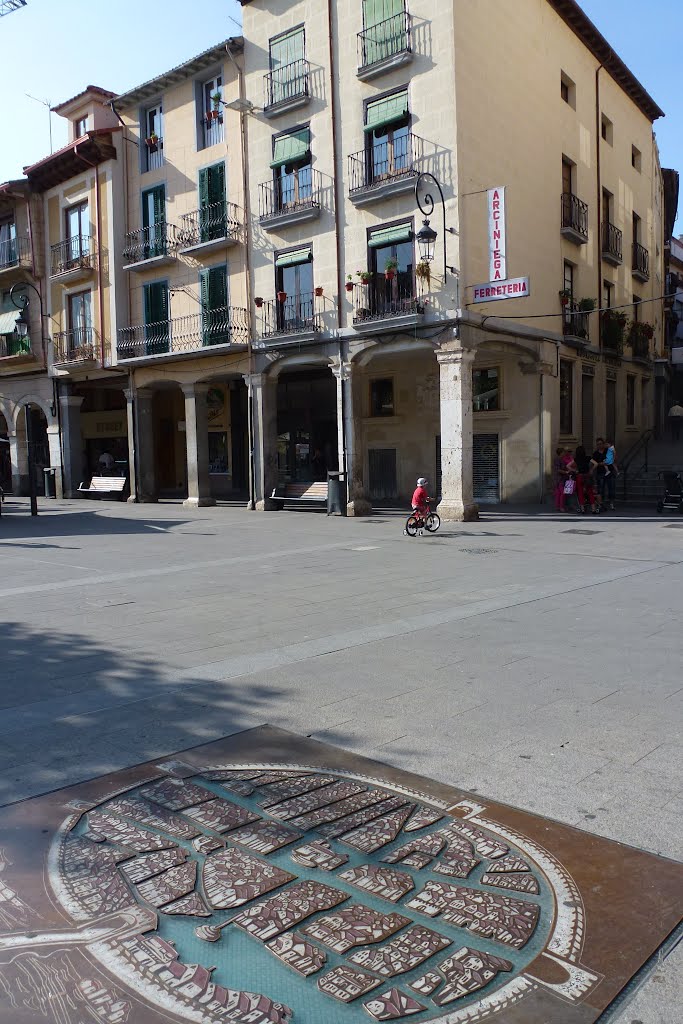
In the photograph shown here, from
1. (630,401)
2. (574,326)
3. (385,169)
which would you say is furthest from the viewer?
(630,401)

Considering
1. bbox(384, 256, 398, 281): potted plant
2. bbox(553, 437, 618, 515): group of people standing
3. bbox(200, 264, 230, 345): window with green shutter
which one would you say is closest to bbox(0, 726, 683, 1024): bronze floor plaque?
bbox(553, 437, 618, 515): group of people standing

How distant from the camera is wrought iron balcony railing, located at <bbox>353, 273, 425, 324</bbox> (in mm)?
19984

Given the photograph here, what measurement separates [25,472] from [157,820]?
3314 centimetres

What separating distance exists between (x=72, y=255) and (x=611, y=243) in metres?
19.0

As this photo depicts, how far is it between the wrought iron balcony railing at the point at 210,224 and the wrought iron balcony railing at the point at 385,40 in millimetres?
5805

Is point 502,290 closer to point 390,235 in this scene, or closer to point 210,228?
point 390,235

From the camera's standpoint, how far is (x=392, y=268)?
66.3 feet

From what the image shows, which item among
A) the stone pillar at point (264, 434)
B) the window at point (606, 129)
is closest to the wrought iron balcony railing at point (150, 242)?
the stone pillar at point (264, 434)

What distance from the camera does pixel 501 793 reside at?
12.4ft

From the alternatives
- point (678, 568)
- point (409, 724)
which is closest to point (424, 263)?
point (678, 568)

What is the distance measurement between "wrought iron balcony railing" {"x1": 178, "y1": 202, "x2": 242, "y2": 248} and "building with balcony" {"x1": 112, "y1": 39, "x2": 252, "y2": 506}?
4 centimetres

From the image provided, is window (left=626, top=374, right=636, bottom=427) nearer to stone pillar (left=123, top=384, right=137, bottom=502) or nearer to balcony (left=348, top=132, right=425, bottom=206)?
balcony (left=348, top=132, right=425, bottom=206)

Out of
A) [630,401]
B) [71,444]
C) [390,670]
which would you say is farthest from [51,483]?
[390,670]

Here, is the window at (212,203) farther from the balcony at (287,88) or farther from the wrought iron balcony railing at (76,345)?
the wrought iron balcony railing at (76,345)
